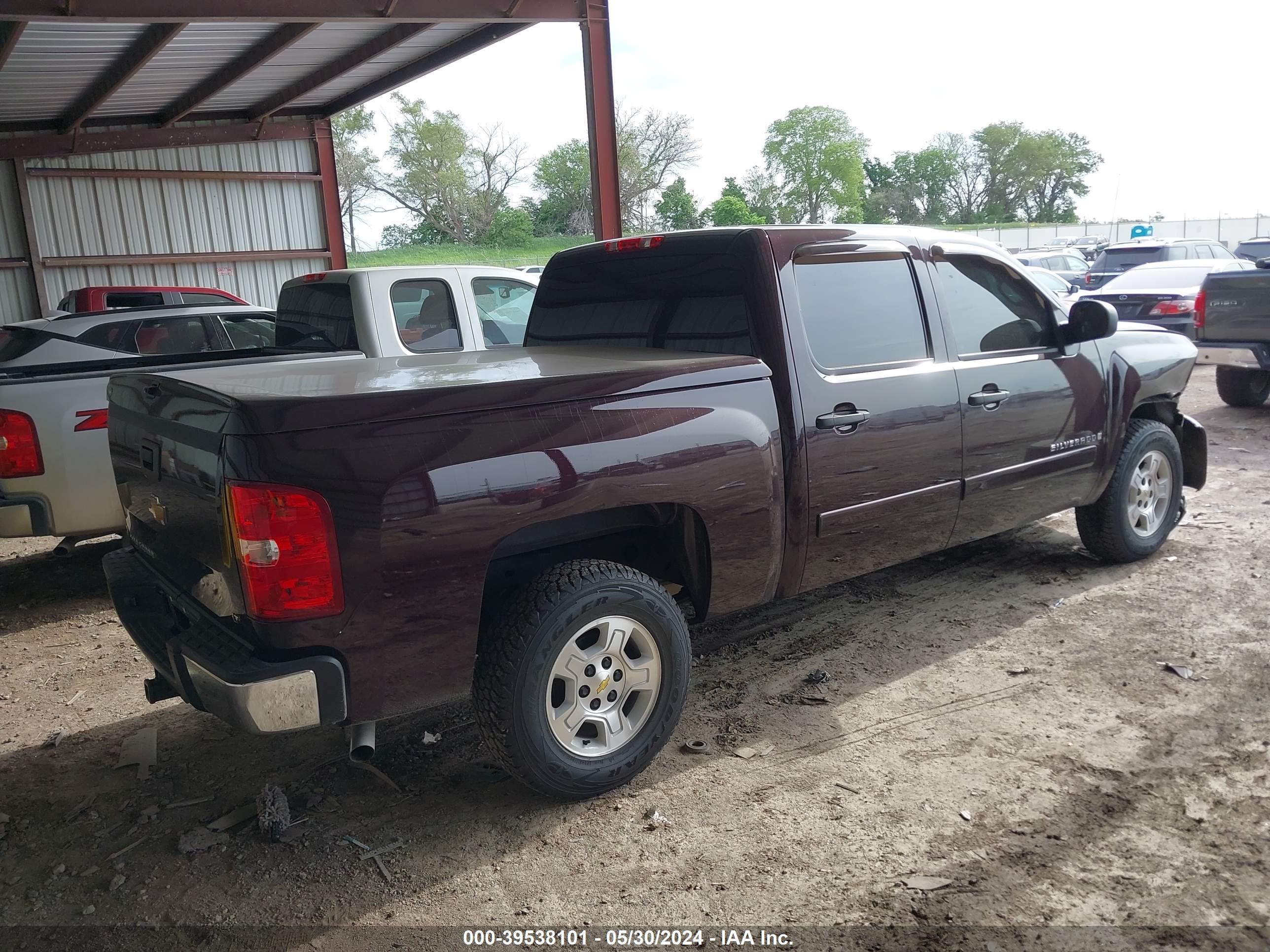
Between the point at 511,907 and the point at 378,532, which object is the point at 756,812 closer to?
the point at 511,907

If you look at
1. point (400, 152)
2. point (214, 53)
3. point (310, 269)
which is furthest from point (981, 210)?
point (214, 53)

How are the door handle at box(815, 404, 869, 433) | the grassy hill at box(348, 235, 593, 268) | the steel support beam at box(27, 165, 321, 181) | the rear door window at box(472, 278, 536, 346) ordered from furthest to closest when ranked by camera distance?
the grassy hill at box(348, 235, 593, 268)
the steel support beam at box(27, 165, 321, 181)
the rear door window at box(472, 278, 536, 346)
the door handle at box(815, 404, 869, 433)

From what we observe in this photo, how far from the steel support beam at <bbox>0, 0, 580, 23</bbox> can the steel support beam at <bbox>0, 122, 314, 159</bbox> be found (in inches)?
326

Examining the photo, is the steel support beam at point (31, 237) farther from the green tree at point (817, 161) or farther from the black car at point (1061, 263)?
the green tree at point (817, 161)

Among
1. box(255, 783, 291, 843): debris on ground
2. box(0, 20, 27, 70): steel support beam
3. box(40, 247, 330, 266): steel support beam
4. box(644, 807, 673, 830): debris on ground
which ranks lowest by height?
box(644, 807, 673, 830): debris on ground

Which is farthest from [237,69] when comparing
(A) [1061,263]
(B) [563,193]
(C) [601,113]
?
(B) [563,193]

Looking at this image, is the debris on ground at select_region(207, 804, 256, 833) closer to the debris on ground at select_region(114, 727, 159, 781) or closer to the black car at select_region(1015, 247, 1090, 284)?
the debris on ground at select_region(114, 727, 159, 781)

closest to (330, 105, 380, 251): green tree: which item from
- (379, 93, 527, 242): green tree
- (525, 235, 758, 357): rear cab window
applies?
(379, 93, 527, 242): green tree

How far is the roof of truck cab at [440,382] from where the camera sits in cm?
277

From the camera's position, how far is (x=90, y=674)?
4.89 metres

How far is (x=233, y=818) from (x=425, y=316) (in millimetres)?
4251

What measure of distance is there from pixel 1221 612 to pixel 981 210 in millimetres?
70966

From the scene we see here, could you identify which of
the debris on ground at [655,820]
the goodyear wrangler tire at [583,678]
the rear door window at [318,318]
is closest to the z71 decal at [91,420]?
the rear door window at [318,318]

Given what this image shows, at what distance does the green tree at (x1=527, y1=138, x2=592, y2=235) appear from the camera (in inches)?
2212
